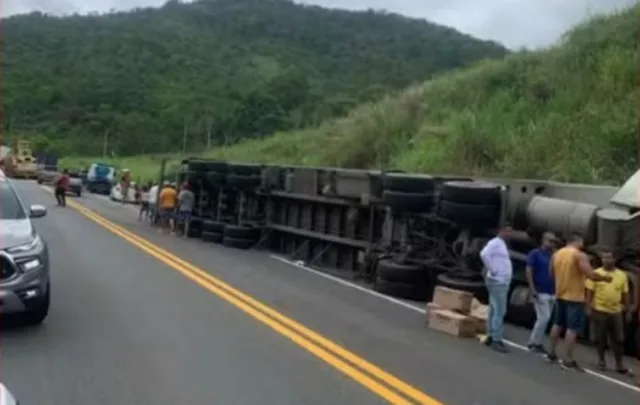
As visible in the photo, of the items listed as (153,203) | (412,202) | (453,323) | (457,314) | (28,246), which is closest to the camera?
(28,246)

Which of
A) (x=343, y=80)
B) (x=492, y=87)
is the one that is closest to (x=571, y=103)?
(x=492, y=87)

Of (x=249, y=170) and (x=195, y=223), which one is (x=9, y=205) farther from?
(x=195, y=223)

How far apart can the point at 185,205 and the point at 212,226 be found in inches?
65.3

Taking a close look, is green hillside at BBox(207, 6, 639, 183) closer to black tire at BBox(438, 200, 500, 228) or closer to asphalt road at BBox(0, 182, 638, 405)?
black tire at BBox(438, 200, 500, 228)

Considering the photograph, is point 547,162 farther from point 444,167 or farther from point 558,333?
point 558,333

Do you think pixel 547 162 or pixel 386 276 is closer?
pixel 386 276

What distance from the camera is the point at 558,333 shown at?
1121 centimetres

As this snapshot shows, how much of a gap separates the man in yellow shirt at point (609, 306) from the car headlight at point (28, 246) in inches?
257

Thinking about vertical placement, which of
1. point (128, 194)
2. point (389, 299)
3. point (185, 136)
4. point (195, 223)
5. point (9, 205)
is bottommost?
point (128, 194)

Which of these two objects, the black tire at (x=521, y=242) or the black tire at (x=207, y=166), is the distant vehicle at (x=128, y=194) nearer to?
the black tire at (x=207, y=166)

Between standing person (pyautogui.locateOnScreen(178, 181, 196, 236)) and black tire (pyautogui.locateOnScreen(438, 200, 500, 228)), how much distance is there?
1346 cm

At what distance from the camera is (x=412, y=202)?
16.5 metres

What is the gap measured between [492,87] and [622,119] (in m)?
11.9

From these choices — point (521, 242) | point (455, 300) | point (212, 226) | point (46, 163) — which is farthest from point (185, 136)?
point (455, 300)
